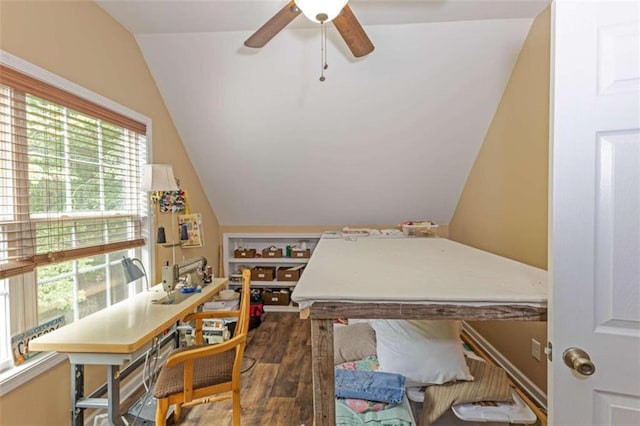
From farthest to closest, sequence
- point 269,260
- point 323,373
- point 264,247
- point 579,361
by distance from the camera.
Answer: point 264,247 < point 269,260 < point 323,373 < point 579,361

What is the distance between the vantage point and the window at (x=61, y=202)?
1.40 meters

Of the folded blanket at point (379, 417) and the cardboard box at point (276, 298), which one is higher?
the folded blanket at point (379, 417)

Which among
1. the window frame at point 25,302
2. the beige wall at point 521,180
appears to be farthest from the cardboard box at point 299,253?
the window frame at point 25,302

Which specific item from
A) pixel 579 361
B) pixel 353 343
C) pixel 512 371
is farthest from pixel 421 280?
pixel 512 371

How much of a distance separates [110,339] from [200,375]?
0.51 meters

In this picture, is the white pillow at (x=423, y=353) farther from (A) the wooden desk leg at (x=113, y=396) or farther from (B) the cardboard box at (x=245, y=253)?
(B) the cardboard box at (x=245, y=253)

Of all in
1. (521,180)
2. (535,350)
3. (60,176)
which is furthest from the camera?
(521,180)

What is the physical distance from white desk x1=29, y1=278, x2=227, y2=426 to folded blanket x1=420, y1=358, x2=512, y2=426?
1.47 m

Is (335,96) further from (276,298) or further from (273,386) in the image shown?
(276,298)

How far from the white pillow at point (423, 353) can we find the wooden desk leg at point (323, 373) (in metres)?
0.69

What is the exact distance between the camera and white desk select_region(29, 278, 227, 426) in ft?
4.34

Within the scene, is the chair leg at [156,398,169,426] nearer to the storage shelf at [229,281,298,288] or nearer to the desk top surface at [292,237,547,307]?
the desk top surface at [292,237,547,307]

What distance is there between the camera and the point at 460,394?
61.8 inches

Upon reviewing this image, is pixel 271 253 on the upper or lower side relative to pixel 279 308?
upper
